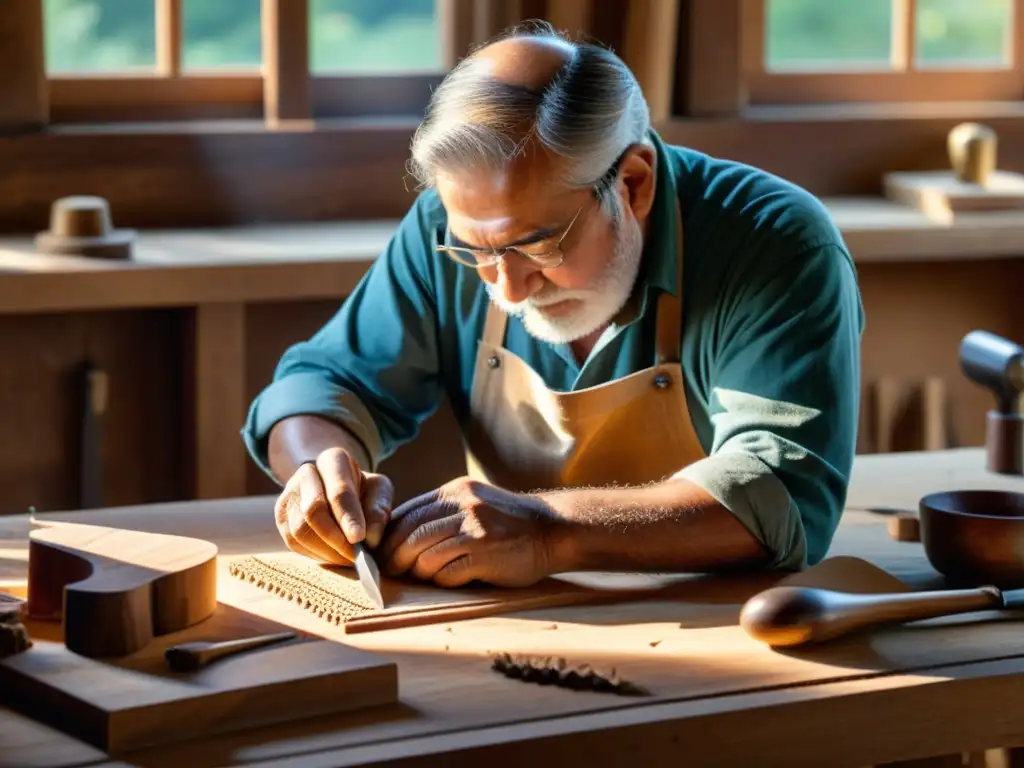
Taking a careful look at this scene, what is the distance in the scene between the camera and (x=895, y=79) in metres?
4.65

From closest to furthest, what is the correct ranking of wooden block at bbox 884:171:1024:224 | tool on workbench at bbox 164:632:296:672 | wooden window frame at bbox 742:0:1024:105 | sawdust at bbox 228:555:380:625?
tool on workbench at bbox 164:632:296:672 < sawdust at bbox 228:555:380:625 < wooden block at bbox 884:171:1024:224 < wooden window frame at bbox 742:0:1024:105

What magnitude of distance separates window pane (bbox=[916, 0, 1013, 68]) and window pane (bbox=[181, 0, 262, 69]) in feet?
6.20

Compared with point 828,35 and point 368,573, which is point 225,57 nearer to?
point 828,35

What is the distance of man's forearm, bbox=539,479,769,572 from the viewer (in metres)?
2.28

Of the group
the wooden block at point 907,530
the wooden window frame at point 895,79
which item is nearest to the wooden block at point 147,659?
the wooden block at point 907,530

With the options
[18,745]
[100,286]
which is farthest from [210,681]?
[100,286]

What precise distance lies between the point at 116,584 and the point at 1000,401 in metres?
1.65

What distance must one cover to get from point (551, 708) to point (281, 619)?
Answer: 16.7 inches

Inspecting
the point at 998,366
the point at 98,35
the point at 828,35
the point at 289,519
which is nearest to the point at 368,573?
the point at 289,519

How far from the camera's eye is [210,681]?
180 centimetres

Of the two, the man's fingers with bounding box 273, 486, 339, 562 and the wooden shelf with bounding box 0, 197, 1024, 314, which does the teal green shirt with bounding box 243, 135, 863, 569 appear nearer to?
the man's fingers with bounding box 273, 486, 339, 562

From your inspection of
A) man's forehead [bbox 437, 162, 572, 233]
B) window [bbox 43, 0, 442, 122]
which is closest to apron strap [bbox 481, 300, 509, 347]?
man's forehead [bbox 437, 162, 572, 233]

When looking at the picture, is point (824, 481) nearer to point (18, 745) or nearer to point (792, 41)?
point (18, 745)

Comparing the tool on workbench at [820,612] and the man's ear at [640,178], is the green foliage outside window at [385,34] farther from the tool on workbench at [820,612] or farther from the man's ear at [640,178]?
the tool on workbench at [820,612]
